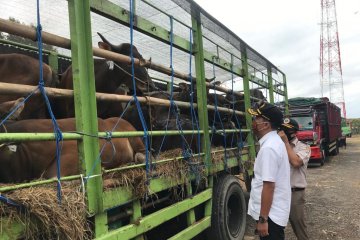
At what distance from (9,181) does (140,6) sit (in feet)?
6.11

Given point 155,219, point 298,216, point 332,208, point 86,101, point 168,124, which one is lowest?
point 332,208

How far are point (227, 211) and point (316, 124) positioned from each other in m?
10.8

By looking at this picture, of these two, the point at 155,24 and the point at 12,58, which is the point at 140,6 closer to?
the point at 155,24

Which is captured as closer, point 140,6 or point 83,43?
point 83,43

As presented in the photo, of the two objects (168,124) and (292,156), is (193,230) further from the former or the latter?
(292,156)

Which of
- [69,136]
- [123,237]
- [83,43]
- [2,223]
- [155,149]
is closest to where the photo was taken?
[2,223]

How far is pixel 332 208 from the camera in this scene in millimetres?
7137

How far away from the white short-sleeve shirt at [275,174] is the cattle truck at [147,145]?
2.72 ft

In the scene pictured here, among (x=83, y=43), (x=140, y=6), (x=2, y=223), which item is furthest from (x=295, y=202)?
(x=2, y=223)

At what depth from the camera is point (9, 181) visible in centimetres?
274

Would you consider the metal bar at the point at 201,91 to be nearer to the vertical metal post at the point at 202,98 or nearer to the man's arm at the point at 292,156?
the vertical metal post at the point at 202,98

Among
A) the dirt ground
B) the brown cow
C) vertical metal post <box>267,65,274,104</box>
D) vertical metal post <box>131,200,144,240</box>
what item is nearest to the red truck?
the dirt ground

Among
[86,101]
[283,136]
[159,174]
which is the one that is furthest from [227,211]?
[86,101]

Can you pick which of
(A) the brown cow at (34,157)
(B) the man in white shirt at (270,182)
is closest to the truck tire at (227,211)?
(B) the man in white shirt at (270,182)
